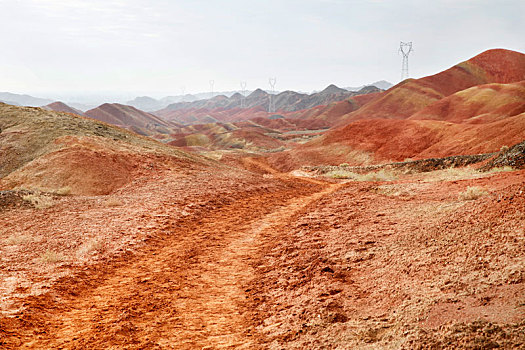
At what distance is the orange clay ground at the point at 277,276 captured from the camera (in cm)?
478

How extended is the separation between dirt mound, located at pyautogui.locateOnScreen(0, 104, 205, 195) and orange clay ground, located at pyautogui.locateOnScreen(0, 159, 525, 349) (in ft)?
22.1

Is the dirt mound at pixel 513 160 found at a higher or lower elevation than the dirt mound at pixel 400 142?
lower

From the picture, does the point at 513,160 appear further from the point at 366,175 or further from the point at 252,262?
the point at 252,262

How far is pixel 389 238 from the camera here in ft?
27.3

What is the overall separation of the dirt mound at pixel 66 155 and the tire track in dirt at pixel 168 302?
33.8 ft

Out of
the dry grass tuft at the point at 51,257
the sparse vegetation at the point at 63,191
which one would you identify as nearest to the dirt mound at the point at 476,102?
the sparse vegetation at the point at 63,191

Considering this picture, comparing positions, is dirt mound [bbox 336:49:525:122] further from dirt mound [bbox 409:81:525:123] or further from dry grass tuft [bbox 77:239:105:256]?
dry grass tuft [bbox 77:239:105:256]

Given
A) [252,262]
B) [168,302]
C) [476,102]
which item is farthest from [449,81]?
[168,302]

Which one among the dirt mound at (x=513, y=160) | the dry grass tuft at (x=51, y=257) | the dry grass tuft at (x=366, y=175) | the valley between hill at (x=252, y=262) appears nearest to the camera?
the valley between hill at (x=252, y=262)

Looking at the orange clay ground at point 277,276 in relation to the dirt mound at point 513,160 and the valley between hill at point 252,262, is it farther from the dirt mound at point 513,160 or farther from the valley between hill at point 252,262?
the dirt mound at point 513,160

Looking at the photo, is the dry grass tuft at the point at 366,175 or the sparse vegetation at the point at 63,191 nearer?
the sparse vegetation at the point at 63,191

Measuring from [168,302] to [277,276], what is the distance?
2532 mm

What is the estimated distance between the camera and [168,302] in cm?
714

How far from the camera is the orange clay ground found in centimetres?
478
